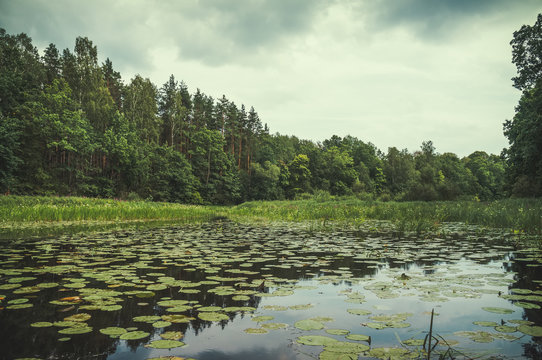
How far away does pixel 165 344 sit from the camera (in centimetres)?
→ 201

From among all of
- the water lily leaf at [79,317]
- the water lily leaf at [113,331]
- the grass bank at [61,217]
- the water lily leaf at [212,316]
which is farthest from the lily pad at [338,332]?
→ the grass bank at [61,217]

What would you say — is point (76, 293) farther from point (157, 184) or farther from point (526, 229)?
point (157, 184)

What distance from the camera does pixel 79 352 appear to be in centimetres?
192

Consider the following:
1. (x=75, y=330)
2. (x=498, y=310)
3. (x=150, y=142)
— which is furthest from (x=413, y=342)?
(x=150, y=142)

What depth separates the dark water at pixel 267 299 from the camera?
2014 millimetres

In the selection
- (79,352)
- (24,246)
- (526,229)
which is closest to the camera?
(79,352)

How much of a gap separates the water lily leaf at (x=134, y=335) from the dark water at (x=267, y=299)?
42 millimetres

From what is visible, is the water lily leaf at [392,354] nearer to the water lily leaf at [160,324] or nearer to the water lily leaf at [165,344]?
the water lily leaf at [165,344]

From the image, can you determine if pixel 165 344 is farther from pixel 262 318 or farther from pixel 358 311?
pixel 358 311

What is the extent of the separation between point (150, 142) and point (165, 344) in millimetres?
48964

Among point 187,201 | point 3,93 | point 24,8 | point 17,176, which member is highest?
point 24,8

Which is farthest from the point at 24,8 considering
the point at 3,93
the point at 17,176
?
the point at 17,176

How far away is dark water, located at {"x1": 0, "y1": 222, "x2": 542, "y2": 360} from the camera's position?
2.01m

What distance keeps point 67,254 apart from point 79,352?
4.28 metres
